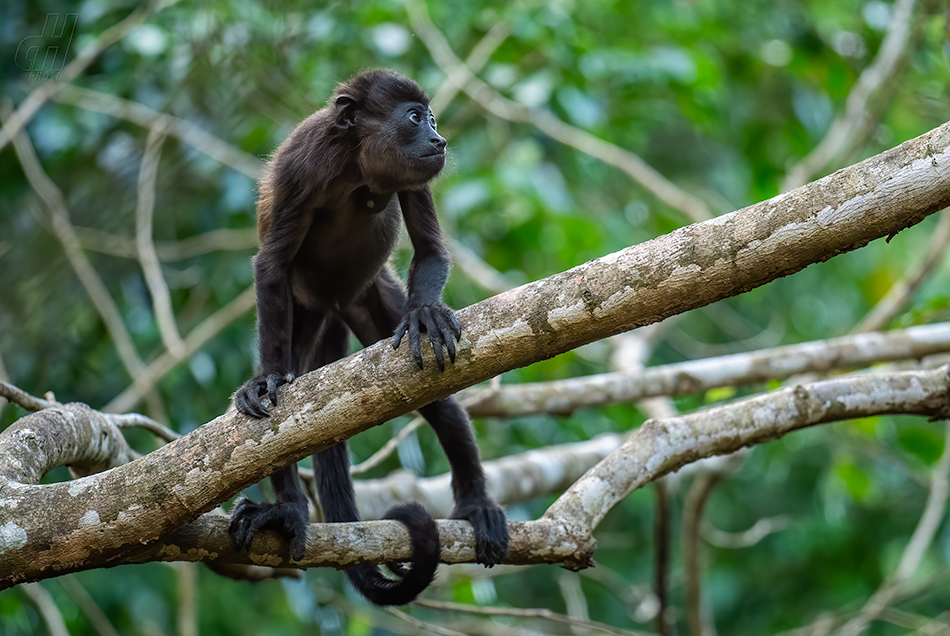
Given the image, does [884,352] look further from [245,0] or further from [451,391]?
[245,0]

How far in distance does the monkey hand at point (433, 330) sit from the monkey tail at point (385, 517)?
0.82m

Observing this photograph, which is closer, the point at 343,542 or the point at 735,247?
the point at 735,247

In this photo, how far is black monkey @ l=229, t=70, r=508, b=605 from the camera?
11.8ft

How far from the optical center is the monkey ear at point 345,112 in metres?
4.00

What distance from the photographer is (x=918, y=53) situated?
8.06m

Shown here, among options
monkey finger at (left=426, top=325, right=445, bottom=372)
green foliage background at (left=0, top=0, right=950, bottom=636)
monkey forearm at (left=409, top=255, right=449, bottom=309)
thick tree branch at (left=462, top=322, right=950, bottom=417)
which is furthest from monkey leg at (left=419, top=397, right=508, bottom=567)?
green foliage background at (left=0, top=0, right=950, bottom=636)

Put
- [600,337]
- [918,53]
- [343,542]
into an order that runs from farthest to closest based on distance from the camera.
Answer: [918,53], [343,542], [600,337]

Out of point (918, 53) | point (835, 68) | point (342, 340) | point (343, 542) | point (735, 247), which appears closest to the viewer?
point (735, 247)

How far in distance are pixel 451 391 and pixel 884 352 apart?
11.7 ft

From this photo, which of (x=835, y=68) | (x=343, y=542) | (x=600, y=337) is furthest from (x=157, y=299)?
(x=835, y=68)

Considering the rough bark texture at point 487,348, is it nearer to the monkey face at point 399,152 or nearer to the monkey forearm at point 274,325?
the monkey forearm at point 274,325

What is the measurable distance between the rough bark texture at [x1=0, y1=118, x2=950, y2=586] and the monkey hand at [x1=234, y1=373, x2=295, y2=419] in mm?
45

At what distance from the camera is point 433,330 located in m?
2.69

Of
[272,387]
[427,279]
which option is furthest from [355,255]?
[272,387]
